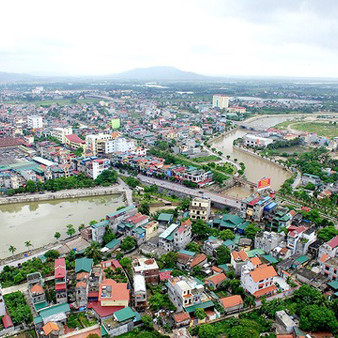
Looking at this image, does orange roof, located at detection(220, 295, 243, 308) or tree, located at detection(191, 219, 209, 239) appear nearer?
orange roof, located at detection(220, 295, 243, 308)

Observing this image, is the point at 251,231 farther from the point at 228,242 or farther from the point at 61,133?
the point at 61,133

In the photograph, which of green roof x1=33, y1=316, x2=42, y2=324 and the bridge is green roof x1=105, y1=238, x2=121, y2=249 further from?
the bridge

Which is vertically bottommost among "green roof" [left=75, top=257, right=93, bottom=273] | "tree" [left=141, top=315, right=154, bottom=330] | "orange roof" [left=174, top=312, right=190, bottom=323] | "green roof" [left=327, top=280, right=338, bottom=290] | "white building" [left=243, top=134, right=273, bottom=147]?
"tree" [left=141, top=315, right=154, bottom=330]

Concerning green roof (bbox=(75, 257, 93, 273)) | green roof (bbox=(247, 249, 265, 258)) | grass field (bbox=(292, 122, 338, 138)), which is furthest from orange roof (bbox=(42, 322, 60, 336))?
grass field (bbox=(292, 122, 338, 138))

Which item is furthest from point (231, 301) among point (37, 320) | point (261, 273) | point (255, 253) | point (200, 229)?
point (37, 320)

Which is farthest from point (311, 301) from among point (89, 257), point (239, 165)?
point (239, 165)

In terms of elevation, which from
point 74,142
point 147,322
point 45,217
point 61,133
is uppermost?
point 61,133

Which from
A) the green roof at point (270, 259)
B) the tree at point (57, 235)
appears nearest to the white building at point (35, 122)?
the tree at point (57, 235)
